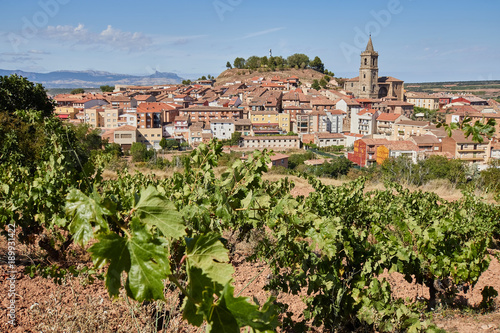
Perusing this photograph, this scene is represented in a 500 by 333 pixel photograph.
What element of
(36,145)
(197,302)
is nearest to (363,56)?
(36,145)

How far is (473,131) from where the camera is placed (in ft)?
7.62

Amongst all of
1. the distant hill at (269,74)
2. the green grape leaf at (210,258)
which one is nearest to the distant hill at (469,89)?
the distant hill at (269,74)

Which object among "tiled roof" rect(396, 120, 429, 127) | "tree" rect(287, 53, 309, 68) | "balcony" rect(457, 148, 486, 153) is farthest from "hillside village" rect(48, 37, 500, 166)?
"tree" rect(287, 53, 309, 68)

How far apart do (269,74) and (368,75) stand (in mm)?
18922

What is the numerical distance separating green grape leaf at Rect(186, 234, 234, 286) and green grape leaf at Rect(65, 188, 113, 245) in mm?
236

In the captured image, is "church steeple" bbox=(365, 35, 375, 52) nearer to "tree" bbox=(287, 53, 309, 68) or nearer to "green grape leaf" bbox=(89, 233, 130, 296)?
"tree" bbox=(287, 53, 309, 68)

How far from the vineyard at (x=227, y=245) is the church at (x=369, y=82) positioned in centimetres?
7047

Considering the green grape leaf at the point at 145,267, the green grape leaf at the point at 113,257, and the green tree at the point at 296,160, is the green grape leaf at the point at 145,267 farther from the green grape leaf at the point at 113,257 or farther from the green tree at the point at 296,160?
the green tree at the point at 296,160

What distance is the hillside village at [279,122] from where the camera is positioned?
38.5m

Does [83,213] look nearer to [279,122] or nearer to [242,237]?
[242,237]

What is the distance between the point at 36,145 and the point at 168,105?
155ft

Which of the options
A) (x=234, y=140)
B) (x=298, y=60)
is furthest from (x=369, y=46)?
(x=234, y=140)

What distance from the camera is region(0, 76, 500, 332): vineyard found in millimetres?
906

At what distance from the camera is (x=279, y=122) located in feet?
166
